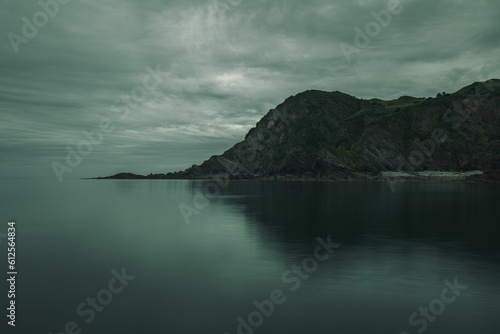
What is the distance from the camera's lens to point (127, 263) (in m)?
30.4

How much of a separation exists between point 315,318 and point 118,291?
1208 cm

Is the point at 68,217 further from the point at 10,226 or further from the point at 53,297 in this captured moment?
the point at 53,297

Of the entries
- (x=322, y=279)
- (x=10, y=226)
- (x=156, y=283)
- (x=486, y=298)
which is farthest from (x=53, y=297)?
(x=10, y=226)

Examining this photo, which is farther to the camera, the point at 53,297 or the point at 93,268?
the point at 93,268

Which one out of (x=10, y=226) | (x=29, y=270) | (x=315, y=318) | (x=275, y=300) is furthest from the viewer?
(x=10, y=226)

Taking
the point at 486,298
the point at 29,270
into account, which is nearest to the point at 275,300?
the point at 486,298

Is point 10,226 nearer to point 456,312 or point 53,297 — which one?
point 53,297

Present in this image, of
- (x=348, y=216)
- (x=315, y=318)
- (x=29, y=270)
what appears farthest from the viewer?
(x=348, y=216)

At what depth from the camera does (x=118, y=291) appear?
22953mm

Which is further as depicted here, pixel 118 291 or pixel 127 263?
pixel 127 263

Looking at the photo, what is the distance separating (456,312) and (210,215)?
49.2 m

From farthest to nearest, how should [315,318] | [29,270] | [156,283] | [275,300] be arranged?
1. [29,270]
2. [156,283]
3. [275,300]
4. [315,318]

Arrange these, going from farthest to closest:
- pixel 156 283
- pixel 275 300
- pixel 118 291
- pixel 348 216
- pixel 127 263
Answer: pixel 348 216 → pixel 127 263 → pixel 156 283 → pixel 118 291 → pixel 275 300

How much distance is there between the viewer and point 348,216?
62188 mm
